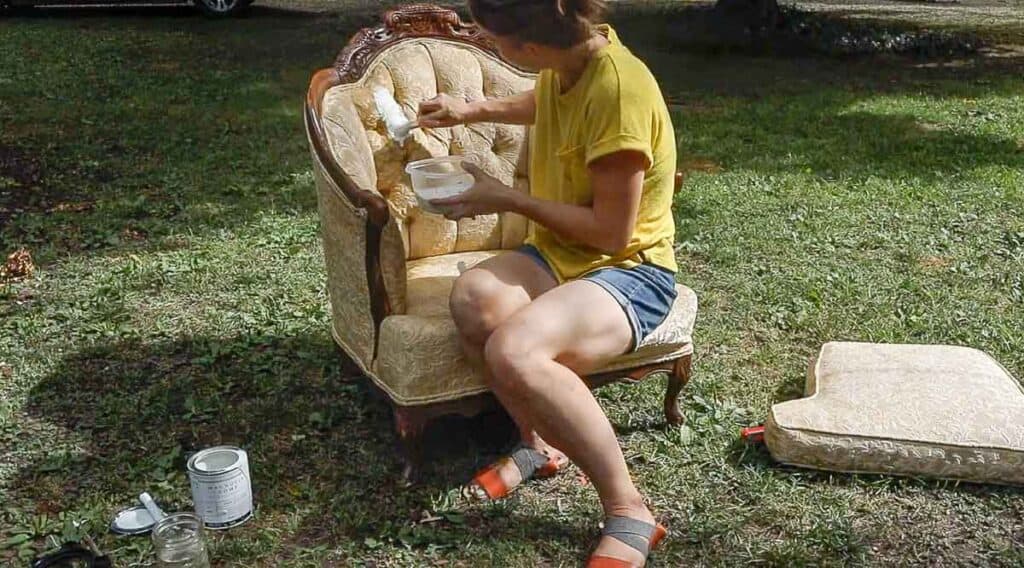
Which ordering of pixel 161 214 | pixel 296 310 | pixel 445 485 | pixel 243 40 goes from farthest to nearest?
pixel 243 40, pixel 161 214, pixel 296 310, pixel 445 485

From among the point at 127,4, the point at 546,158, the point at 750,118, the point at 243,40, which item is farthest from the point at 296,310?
the point at 127,4

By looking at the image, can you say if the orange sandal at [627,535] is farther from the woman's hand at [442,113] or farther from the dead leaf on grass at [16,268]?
the dead leaf on grass at [16,268]

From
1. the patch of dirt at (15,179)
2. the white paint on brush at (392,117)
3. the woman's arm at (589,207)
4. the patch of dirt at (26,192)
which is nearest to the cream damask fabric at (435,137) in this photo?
the white paint on brush at (392,117)

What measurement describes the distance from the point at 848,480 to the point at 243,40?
28.3ft

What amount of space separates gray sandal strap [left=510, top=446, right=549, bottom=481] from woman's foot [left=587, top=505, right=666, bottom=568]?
1.22 feet

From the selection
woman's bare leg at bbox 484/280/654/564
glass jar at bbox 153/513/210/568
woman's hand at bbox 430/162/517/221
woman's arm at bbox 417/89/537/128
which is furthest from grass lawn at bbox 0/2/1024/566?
woman's arm at bbox 417/89/537/128

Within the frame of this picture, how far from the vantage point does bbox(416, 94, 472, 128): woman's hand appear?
9.24ft

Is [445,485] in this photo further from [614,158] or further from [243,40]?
[243,40]

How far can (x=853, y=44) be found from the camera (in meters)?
10.3

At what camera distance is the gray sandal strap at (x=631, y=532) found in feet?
7.99

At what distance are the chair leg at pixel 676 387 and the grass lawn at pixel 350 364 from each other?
48 millimetres

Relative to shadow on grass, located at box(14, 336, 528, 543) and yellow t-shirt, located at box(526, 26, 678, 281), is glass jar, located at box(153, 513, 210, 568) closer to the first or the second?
shadow on grass, located at box(14, 336, 528, 543)

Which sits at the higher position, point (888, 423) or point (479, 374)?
point (479, 374)

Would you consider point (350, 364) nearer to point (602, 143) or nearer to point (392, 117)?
point (392, 117)
